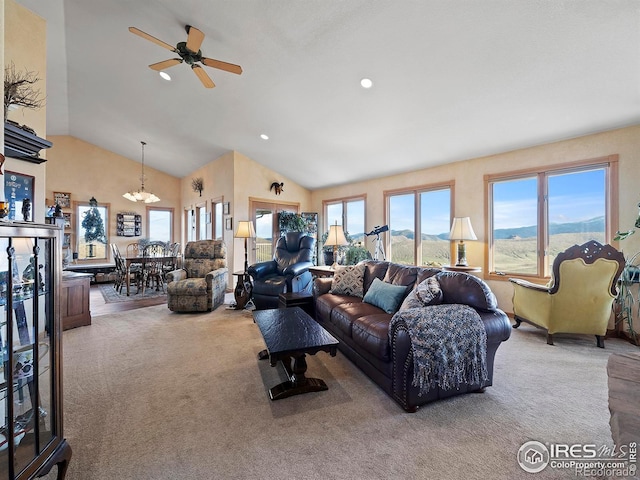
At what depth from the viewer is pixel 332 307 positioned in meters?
2.96

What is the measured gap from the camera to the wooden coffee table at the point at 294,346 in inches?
75.9

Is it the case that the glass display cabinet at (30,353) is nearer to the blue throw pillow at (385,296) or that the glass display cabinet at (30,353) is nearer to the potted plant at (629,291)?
the blue throw pillow at (385,296)

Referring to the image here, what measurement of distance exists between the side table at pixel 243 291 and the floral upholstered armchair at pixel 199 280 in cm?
34

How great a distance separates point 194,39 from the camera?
266 cm

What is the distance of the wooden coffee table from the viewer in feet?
6.32

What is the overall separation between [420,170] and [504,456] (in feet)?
14.6

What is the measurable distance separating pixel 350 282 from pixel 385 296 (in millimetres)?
665

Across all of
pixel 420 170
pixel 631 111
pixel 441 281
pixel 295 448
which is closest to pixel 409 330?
pixel 441 281

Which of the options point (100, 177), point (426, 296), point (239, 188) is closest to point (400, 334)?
point (426, 296)

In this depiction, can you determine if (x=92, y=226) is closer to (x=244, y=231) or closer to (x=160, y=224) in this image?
(x=160, y=224)

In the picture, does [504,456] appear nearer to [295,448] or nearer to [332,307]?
[295,448]

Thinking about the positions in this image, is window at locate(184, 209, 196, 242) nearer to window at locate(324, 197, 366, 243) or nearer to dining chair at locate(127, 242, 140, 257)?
dining chair at locate(127, 242, 140, 257)

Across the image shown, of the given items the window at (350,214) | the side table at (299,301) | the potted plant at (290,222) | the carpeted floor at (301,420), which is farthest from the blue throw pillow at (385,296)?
the potted plant at (290,222)

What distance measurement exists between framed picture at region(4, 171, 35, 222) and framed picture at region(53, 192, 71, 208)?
5416mm
